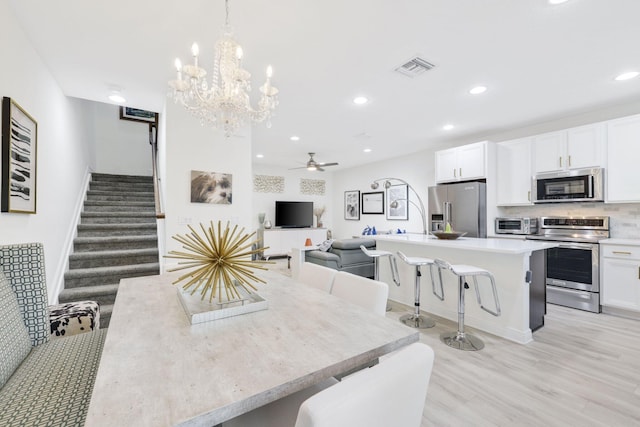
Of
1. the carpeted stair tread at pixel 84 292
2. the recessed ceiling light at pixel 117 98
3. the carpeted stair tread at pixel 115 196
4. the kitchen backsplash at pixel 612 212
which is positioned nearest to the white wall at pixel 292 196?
the carpeted stair tread at pixel 115 196

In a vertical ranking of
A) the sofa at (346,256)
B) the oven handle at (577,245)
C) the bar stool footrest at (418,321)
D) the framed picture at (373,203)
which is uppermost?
the framed picture at (373,203)

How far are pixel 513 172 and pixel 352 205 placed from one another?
4.22m

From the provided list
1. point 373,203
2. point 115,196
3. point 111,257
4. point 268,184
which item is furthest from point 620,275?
point 115,196

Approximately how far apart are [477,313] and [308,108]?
121 inches

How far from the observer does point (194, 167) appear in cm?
346

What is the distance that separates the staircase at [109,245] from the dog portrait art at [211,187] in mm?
1078

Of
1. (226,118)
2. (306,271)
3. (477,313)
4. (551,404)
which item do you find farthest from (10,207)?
(477,313)

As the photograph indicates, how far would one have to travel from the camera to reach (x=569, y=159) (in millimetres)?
3824

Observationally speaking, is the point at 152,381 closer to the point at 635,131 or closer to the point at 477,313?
the point at 477,313

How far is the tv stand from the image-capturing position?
726 cm

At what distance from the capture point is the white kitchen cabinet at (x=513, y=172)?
14.0ft

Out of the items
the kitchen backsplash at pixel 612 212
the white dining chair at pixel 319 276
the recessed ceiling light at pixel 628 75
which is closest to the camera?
the white dining chair at pixel 319 276

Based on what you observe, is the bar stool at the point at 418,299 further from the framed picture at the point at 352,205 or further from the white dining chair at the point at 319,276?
the framed picture at the point at 352,205

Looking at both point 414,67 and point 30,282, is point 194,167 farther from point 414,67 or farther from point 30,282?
point 414,67
